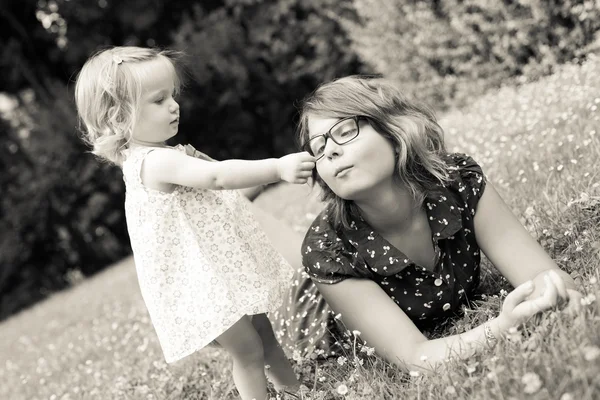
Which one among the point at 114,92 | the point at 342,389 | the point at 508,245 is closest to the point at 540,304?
the point at 508,245

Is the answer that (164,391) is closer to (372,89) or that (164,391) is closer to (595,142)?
(372,89)

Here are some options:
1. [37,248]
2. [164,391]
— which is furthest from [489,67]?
[37,248]

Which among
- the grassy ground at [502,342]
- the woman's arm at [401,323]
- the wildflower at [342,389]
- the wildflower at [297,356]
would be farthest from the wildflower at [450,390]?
the wildflower at [297,356]

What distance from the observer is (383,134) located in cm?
244

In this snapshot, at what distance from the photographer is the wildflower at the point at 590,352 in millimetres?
1537

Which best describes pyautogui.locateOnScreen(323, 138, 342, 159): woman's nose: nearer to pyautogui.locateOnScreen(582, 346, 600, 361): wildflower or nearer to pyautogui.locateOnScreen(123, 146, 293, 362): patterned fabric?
pyautogui.locateOnScreen(123, 146, 293, 362): patterned fabric

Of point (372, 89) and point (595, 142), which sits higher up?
point (372, 89)

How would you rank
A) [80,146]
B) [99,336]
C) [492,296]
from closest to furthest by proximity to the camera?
[492,296] < [99,336] < [80,146]

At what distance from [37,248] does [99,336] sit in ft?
23.8

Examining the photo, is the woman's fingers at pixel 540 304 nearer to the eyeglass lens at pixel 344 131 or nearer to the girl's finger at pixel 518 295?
the girl's finger at pixel 518 295

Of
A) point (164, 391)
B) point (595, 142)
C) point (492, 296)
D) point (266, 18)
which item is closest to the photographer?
point (492, 296)

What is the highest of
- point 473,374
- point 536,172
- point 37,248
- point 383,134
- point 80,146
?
point 383,134

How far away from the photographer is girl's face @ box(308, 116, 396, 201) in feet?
7.70

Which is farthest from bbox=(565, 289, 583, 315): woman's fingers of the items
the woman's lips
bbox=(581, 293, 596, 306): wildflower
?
the woman's lips
